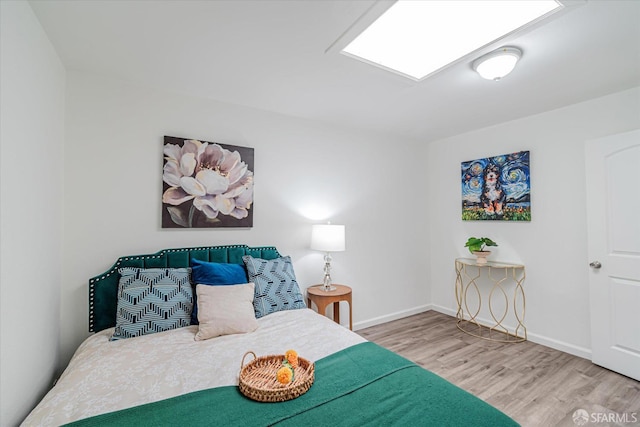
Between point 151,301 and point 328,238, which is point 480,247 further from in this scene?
point 151,301

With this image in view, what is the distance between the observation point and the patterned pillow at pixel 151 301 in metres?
1.96

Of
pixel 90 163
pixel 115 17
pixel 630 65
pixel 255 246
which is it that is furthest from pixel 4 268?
pixel 630 65

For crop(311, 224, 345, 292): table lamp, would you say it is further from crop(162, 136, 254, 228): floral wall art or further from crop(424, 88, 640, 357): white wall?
crop(424, 88, 640, 357): white wall

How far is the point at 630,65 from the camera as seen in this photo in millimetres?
2168

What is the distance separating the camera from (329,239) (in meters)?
2.96

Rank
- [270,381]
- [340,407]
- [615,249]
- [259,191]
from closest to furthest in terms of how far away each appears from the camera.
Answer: [340,407]
[270,381]
[615,249]
[259,191]

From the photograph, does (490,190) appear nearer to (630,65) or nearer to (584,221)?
(584,221)

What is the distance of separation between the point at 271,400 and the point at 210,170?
2048 millimetres

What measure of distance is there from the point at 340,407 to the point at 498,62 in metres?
2.32

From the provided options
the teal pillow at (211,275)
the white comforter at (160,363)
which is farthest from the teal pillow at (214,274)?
the white comforter at (160,363)

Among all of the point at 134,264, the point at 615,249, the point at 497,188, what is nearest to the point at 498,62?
the point at 497,188

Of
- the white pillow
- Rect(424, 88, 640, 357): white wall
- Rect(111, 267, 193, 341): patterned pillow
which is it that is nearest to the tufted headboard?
Rect(111, 267, 193, 341): patterned pillow

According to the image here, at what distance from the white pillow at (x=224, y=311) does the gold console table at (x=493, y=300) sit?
8.91 feet

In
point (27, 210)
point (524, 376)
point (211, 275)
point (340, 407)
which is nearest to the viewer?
point (340, 407)
